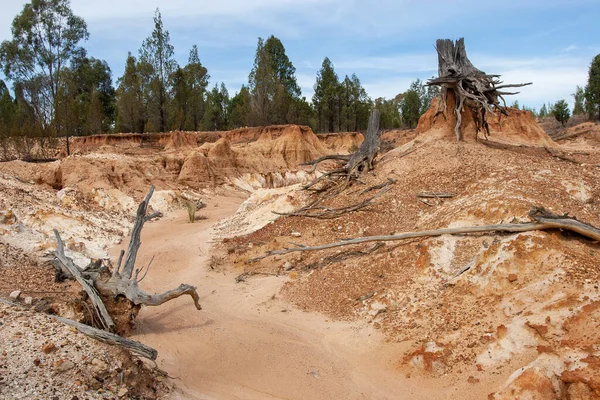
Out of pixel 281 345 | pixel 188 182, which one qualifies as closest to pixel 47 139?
pixel 188 182

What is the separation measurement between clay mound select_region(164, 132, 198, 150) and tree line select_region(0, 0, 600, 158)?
5287mm

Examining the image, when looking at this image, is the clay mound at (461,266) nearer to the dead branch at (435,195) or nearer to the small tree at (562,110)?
the dead branch at (435,195)

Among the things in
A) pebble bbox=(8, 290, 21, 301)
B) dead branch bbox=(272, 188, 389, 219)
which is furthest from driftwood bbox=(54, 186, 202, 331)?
dead branch bbox=(272, 188, 389, 219)

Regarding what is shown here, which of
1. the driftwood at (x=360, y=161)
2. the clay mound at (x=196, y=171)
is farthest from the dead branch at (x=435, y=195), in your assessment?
the clay mound at (x=196, y=171)

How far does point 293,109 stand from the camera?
1500 inches

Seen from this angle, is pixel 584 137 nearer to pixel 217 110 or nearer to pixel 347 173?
pixel 347 173

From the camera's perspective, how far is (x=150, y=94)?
32.9 meters

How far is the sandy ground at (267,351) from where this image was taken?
519 cm

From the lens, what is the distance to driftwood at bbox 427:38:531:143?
10578 millimetres

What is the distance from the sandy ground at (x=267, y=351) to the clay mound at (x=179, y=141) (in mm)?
20755

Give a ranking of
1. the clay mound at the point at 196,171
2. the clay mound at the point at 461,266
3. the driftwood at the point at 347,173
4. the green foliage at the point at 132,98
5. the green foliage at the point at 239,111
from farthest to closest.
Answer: the green foliage at the point at 239,111 → the green foliage at the point at 132,98 → the clay mound at the point at 196,171 → the driftwood at the point at 347,173 → the clay mound at the point at 461,266

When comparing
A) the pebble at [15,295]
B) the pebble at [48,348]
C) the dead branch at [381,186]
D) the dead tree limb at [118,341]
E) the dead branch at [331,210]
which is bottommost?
the dead tree limb at [118,341]

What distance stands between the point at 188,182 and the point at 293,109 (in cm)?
1761

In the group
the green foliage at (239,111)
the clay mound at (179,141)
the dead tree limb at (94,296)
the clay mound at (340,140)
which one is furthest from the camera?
the green foliage at (239,111)
